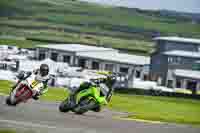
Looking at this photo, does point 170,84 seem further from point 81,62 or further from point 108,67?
point 81,62

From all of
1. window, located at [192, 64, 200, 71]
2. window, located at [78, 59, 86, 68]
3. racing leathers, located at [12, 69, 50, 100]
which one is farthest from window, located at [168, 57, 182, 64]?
racing leathers, located at [12, 69, 50, 100]

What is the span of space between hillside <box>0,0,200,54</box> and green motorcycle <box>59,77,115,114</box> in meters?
0.51

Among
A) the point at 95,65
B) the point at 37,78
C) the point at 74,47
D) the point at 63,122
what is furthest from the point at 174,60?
the point at 37,78

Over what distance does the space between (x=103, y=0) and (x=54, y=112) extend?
1.46m

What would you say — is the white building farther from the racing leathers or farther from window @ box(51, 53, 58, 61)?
the racing leathers

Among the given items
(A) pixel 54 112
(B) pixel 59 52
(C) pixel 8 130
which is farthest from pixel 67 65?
(C) pixel 8 130

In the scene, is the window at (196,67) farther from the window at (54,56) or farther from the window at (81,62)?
the window at (54,56)

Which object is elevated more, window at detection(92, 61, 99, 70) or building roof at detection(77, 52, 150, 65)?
building roof at detection(77, 52, 150, 65)

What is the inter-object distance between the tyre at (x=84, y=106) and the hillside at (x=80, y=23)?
0.69m

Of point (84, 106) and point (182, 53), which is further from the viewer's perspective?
point (84, 106)

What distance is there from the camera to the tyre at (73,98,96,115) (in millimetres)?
5562

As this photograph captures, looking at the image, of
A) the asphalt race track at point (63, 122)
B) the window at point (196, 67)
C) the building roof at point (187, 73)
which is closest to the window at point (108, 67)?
the asphalt race track at point (63, 122)

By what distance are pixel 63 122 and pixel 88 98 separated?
1.33 feet

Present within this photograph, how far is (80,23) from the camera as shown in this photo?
585cm
